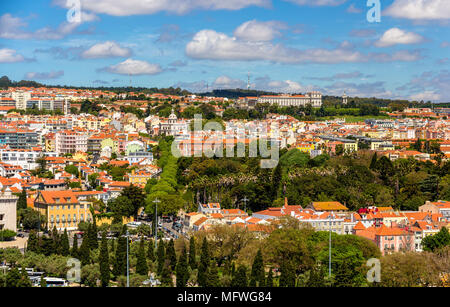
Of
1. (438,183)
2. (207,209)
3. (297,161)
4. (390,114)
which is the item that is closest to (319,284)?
(207,209)

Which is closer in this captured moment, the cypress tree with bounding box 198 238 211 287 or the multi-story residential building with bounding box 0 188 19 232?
the cypress tree with bounding box 198 238 211 287

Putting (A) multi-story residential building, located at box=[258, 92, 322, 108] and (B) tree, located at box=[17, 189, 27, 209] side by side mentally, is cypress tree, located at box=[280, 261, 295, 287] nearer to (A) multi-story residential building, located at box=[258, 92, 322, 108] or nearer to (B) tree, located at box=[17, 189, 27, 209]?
(B) tree, located at box=[17, 189, 27, 209]

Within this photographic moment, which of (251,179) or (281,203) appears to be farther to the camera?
(251,179)

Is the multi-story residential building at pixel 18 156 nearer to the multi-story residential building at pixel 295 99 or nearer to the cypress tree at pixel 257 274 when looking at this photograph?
the cypress tree at pixel 257 274

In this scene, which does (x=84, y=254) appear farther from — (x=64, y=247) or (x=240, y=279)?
(x=240, y=279)

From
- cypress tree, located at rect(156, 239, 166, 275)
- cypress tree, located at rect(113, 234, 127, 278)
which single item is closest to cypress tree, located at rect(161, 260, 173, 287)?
cypress tree, located at rect(156, 239, 166, 275)

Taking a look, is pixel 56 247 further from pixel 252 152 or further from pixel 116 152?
pixel 116 152
